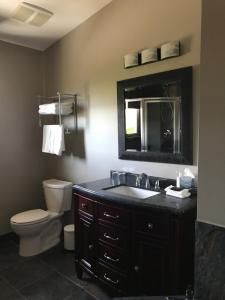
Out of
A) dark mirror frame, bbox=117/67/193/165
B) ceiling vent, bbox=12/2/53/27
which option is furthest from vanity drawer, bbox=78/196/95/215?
ceiling vent, bbox=12/2/53/27

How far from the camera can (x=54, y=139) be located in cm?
311

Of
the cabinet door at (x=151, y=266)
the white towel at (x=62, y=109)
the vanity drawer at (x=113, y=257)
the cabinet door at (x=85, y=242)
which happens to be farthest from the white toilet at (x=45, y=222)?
the cabinet door at (x=151, y=266)

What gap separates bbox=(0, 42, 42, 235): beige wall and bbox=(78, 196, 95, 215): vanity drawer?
1417 mm

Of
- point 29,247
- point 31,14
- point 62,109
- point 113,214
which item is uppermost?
point 31,14

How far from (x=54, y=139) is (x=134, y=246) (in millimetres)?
1701

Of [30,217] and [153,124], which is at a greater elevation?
[153,124]

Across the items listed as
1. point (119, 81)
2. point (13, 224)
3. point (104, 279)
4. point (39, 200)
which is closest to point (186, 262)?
point (104, 279)

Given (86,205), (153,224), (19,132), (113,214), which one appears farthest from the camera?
(19,132)

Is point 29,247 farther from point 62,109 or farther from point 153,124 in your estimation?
point 153,124

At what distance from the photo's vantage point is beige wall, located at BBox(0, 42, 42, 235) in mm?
3252

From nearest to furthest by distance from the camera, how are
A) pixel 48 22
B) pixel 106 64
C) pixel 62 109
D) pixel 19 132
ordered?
1. pixel 106 64
2. pixel 48 22
3. pixel 62 109
4. pixel 19 132

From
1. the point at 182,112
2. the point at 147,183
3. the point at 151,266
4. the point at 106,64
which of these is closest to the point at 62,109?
the point at 106,64

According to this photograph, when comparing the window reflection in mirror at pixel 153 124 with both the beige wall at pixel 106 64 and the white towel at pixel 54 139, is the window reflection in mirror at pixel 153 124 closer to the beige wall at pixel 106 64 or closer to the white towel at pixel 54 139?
the beige wall at pixel 106 64

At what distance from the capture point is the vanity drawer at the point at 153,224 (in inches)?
67.1
